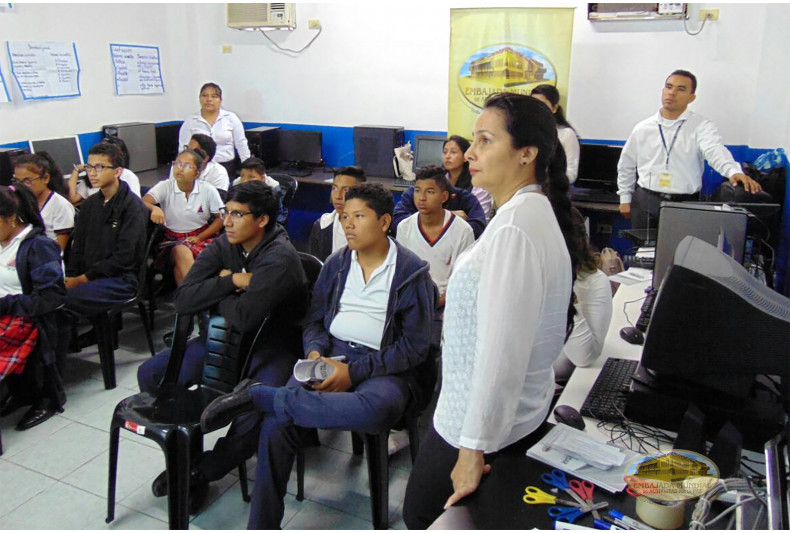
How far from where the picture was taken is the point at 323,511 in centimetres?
228

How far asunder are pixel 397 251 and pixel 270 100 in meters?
4.26

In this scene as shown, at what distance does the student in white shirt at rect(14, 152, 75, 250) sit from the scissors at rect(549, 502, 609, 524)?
127 inches

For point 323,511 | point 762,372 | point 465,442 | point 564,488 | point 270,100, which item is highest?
point 270,100

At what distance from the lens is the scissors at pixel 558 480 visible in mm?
1281

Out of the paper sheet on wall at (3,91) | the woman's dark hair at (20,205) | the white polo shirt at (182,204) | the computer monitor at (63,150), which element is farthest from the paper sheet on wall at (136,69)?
the woman's dark hair at (20,205)

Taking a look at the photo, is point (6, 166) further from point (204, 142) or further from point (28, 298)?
point (28, 298)

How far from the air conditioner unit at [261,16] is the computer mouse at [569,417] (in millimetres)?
4910

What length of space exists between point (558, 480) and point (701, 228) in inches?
56.2

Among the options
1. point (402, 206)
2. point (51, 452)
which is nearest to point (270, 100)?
point (402, 206)

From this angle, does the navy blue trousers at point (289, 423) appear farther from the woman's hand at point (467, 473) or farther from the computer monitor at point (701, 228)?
the computer monitor at point (701, 228)

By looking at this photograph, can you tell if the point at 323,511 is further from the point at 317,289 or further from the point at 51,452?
the point at 51,452

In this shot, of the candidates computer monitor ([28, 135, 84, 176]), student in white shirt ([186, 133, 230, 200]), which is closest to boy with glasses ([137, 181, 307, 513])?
student in white shirt ([186, 133, 230, 200])

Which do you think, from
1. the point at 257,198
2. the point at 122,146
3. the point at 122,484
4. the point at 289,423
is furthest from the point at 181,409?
the point at 122,146

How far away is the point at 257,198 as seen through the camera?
248 cm
